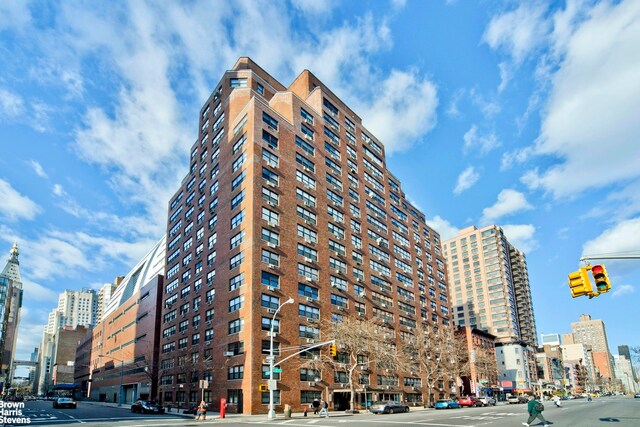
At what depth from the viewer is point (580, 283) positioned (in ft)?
55.0

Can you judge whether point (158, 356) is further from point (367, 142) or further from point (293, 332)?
point (367, 142)

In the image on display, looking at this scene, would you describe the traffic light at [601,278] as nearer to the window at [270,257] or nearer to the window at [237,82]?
the window at [270,257]

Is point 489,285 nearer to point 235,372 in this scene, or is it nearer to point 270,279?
point 270,279

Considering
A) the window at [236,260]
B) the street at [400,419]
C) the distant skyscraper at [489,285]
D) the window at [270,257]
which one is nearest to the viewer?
the street at [400,419]

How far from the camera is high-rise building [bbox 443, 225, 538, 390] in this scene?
14900 cm

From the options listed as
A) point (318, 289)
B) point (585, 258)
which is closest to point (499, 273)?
point (318, 289)

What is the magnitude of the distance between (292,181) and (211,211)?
13447 mm

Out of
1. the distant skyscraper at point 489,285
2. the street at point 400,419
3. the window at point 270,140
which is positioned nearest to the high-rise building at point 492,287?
the distant skyscraper at point 489,285

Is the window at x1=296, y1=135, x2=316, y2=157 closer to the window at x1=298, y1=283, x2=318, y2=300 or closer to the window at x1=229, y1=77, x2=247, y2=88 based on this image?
the window at x1=229, y1=77, x2=247, y2=88

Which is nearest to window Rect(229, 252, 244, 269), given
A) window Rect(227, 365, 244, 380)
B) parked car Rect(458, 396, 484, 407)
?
window Rect(227, 365, 244, 380)

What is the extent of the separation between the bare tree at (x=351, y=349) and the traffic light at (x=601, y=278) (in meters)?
35.2

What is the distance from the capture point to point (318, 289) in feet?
191

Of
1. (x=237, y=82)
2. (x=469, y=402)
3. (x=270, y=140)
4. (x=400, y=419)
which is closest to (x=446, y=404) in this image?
(x=469, y=402)

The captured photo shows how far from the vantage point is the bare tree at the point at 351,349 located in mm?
52125
